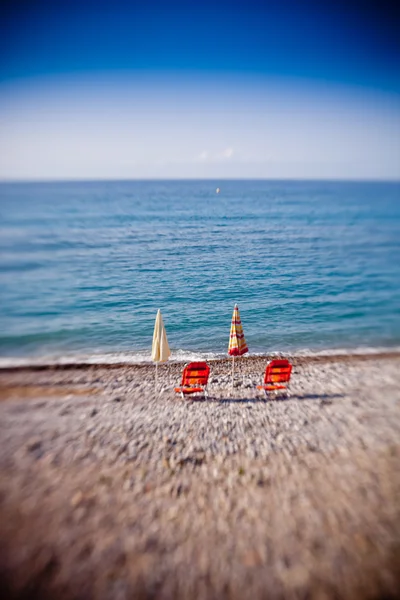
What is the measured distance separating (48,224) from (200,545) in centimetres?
5177

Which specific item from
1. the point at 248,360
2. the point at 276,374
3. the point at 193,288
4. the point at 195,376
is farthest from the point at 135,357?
the point at 193,288

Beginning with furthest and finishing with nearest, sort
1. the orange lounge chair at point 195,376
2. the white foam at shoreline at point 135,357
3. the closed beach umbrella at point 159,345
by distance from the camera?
the white foam at shoreline at point 135,357
the orange lounge chair at point 195,376
the closed beach umbrella at point 159,345

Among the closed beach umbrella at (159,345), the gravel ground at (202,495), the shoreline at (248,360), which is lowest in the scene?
the gravel ground at (202,495)

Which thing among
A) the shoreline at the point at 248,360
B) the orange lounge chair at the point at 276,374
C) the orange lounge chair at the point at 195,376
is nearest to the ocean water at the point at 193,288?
the shoreline at the point at 248,360

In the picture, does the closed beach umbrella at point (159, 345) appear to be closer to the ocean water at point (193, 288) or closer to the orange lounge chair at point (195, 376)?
the orange lounge chair at point (195, 376)

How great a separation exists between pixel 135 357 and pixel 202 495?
27.9ft

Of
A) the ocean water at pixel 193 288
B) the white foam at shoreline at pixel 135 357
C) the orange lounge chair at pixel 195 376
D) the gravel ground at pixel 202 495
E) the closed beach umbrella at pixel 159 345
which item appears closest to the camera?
the gravel ground at pixel 202 495

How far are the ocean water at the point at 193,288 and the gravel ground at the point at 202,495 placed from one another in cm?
544

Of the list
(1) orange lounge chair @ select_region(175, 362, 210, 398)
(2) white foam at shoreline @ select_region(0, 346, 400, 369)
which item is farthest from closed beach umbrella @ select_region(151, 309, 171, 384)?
(2) white foam at shoreline @ select_region(0, 346, 400, 369)

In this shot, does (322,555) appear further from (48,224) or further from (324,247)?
(48,224)

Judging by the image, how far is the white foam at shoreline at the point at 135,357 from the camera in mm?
Answer: 13789

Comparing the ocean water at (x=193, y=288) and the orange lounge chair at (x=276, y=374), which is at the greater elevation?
the ocean water at (x=193, y=288)

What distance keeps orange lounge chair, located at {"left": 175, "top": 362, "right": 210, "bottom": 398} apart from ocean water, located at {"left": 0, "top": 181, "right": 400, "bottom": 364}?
4196mm

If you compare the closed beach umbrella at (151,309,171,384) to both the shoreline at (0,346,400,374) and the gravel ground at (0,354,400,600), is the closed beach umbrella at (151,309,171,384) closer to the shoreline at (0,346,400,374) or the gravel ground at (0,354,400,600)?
the gravel ground at (0,354,400,600)
